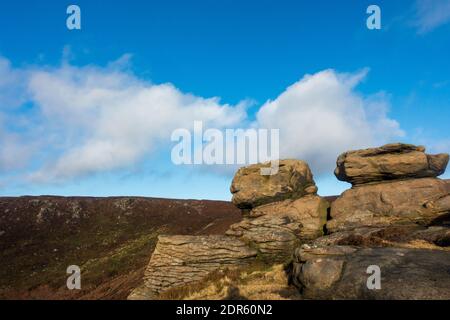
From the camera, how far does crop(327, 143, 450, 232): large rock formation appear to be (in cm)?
2758

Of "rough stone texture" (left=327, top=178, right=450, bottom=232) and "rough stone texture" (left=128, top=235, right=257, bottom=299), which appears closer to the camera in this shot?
"rough stone texture" (left=128, top=235, right=257, bottom=299)

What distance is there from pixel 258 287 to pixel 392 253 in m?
7.65

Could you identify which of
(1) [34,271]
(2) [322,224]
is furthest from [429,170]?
(1) [34,271]

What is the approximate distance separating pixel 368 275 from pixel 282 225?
42.1 ft

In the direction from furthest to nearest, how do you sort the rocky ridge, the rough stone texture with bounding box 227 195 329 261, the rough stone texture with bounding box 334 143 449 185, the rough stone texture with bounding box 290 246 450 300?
the rough stone texture with bounding box 334 143 449 185
the rough stone texture with bounding box 227 195 329 261
the rocky ridge
the rough stone texture with bounding box 290 246 450 300

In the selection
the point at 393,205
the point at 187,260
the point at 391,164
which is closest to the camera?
the point at 187,260

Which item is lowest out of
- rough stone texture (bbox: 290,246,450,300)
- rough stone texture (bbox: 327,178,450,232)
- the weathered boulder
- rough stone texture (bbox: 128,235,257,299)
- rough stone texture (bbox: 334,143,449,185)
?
rough stone texture (bbox: 128,235,257,299)

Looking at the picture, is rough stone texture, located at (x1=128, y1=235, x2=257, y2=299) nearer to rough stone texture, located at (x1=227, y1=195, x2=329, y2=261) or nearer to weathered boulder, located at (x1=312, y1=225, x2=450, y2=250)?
rough stone texture, located at (x1=227, y1=195, x2=329, y2=261)

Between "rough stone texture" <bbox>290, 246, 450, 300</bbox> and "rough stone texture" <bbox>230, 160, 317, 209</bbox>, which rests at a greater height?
"rough stone texture" <bbox>230, 160, 317, 209</bbox>

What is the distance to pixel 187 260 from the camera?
26.1 meters

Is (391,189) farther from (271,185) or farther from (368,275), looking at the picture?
(368,275)

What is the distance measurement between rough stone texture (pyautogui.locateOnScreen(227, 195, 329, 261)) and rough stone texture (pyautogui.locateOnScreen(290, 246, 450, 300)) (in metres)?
6.82

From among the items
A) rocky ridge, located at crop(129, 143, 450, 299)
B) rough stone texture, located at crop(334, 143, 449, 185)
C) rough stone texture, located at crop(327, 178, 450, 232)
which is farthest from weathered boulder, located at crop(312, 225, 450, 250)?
rough stone texture, located at crop(334, 143, 449, 185)

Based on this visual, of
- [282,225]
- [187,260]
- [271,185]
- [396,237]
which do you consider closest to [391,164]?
[396,237]
